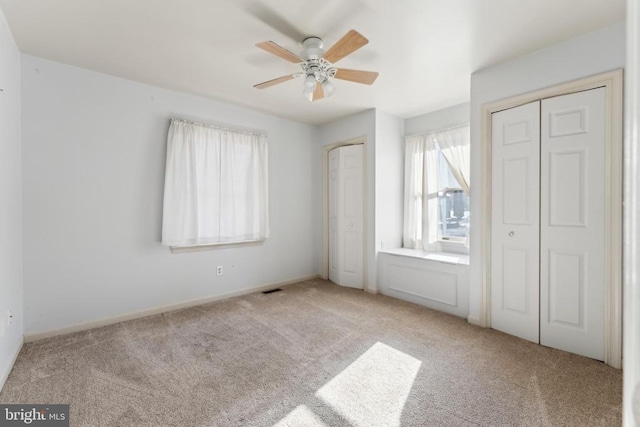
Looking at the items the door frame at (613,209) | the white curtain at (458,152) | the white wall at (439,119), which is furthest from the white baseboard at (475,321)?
the white wall at (439,119)

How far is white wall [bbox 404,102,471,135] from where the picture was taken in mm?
3852

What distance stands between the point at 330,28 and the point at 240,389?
2.76 meters

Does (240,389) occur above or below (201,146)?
below

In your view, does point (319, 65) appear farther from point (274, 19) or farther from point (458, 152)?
point (458, 152)

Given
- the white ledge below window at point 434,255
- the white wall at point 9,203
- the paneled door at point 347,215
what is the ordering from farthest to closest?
the paneled door at point 347,215 → the white ledge below window at point 434,255 → the white wall at point 9,203

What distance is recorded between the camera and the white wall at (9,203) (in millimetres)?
2121

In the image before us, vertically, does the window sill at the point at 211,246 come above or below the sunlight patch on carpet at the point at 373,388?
above

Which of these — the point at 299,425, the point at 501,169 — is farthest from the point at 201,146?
the point at 501,169

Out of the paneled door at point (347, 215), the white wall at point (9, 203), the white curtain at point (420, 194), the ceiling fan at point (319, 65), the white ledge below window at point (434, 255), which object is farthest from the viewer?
the paneled door at point (347, 215)

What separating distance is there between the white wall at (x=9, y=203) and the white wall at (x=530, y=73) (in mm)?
3990

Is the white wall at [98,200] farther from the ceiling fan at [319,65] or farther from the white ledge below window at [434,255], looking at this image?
the white ledge below window at [434,255]

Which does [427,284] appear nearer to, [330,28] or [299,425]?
[299,425]

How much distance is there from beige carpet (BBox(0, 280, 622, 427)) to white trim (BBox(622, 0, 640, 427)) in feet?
5.67

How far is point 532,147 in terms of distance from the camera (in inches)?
105
